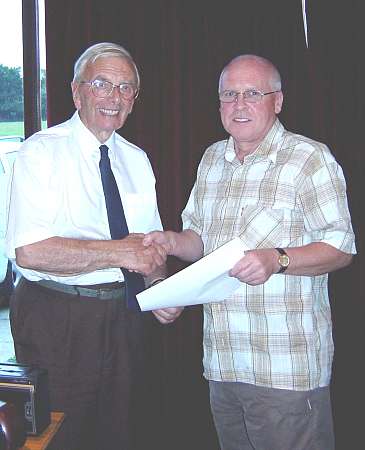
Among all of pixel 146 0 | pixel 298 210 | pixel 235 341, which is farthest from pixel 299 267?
pixel 146 0

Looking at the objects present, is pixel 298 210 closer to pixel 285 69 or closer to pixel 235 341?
pixel 235 341

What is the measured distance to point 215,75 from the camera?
2957mm

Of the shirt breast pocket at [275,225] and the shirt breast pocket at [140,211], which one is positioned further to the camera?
the shirt breast pocket at [140,211]

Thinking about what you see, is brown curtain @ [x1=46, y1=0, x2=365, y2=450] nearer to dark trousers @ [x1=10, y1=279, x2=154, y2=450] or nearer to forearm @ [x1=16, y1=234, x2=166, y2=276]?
dark trousers @ [x1=10, y1=279, x2=154, y2=450]

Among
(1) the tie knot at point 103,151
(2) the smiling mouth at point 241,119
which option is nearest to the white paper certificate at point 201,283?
(2) the smiling mouth at point 241,119

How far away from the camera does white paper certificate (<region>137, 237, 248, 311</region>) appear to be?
162cm

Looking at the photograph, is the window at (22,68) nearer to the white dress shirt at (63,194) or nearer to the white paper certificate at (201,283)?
the white dress shirt at (63,194)

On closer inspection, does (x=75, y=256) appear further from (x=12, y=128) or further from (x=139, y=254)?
(x=12, y=128)

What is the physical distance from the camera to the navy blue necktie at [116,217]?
2.12m

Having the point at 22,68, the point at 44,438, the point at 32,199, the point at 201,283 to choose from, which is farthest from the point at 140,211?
the point at 22,68

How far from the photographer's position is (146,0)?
2.89 meters

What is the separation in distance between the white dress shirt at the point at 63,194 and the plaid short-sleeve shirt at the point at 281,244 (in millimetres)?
436

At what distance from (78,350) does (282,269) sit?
79 centimetres

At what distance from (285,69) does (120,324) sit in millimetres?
1490
